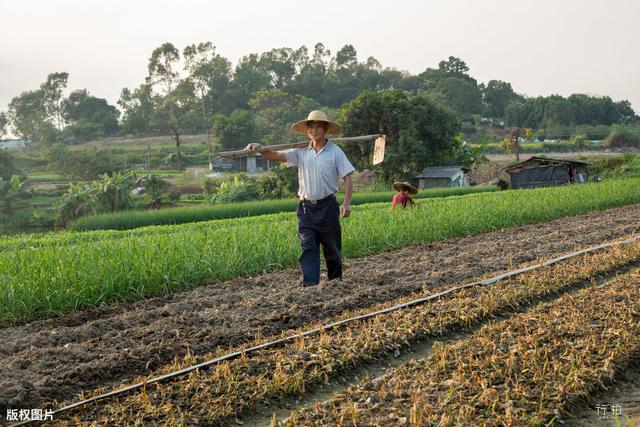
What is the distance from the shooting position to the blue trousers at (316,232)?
5559 millimetres

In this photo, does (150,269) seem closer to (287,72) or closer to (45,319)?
(45,319)

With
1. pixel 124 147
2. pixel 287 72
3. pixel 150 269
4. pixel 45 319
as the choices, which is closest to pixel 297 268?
pixel 150 269

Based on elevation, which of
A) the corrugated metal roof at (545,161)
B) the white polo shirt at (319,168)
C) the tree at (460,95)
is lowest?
the corrugated metal roof at (545,161)

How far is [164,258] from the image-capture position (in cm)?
622

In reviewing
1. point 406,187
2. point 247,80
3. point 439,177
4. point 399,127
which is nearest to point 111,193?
point 399,127

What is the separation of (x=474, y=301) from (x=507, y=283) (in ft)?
2.91

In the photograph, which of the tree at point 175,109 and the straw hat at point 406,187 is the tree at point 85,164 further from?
the straw hat at point 406,187

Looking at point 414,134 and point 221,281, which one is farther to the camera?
point 414,134

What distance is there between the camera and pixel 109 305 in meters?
5.50

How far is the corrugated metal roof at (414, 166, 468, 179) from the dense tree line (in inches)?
221

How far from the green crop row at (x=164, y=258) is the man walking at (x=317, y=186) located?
131 centimetres

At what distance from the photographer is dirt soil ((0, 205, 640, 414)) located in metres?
3.59

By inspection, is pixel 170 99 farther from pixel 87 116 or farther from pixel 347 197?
pixel 347 197

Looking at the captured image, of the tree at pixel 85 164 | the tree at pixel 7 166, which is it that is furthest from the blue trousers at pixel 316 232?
the tree at pixel 85 164
